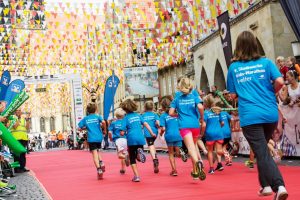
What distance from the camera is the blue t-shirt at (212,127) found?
1204 centimetres

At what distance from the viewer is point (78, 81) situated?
39250mm

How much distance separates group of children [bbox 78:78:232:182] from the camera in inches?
391

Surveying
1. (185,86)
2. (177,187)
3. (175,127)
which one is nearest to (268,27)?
(175,127)

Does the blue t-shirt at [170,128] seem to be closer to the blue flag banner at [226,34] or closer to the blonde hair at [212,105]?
the blonde hair at [212,105]

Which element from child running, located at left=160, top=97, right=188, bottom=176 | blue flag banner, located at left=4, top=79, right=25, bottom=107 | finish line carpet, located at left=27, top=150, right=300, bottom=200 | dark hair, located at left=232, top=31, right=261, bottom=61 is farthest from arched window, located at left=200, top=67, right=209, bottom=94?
dark hair, located at left=232, top=31, right=261, bottom=61

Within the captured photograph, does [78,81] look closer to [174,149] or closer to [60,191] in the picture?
[174,149]

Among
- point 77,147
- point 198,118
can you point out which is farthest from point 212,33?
point 198,118

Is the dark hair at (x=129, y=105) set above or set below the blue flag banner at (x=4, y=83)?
below

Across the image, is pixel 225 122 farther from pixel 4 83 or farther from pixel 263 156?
pixel 4 83

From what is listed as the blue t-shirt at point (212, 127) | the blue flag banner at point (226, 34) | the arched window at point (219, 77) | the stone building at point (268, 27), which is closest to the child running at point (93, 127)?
the blue t-shirt at point (212, 127)

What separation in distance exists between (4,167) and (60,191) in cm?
446

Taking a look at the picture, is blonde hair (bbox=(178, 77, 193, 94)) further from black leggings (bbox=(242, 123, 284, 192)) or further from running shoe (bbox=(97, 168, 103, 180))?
black leggings (bbox=(242, 123, 284, 192))

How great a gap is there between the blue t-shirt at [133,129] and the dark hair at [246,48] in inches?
211

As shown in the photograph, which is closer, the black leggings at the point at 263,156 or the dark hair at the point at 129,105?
the black leggings at the point at 263,156
